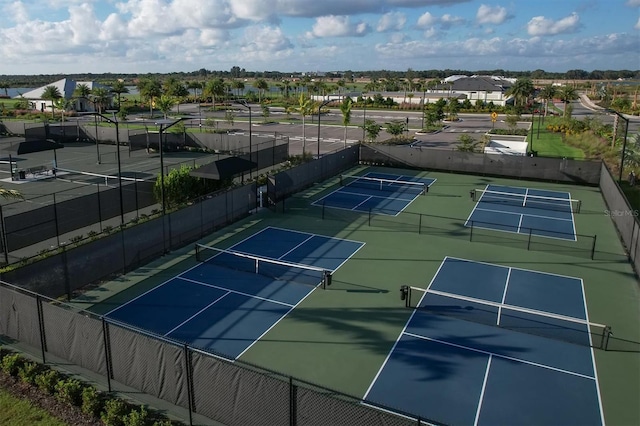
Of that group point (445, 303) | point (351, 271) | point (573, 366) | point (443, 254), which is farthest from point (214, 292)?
point (573, 366)

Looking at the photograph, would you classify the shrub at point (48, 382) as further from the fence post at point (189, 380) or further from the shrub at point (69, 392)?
the fence post at point (189, 380)

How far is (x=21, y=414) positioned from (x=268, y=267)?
427 inches

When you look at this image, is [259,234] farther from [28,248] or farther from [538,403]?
[538,403]

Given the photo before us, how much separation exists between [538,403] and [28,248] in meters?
19.1

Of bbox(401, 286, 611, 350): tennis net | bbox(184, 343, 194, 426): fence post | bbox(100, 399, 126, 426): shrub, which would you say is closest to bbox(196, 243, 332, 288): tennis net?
bbox(401, 286, 611, 350): tennis net

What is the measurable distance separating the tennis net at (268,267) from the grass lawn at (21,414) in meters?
9.27

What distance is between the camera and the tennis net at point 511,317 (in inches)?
602

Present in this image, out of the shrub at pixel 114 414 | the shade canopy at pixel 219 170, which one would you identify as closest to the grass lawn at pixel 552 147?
the shade canopy at pixel 219 170

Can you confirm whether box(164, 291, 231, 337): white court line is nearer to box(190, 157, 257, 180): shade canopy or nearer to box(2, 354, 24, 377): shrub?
box(2, 354, 24, 377): shrub

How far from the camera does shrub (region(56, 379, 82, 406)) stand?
37.1 feet

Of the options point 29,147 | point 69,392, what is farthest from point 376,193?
point 69,392

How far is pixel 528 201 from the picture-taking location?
3219 centimetres

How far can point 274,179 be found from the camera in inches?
1167

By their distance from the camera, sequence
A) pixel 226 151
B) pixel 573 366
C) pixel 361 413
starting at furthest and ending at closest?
1. pixel 226 151
2. pixel 573 366
3. pixel 361 413
